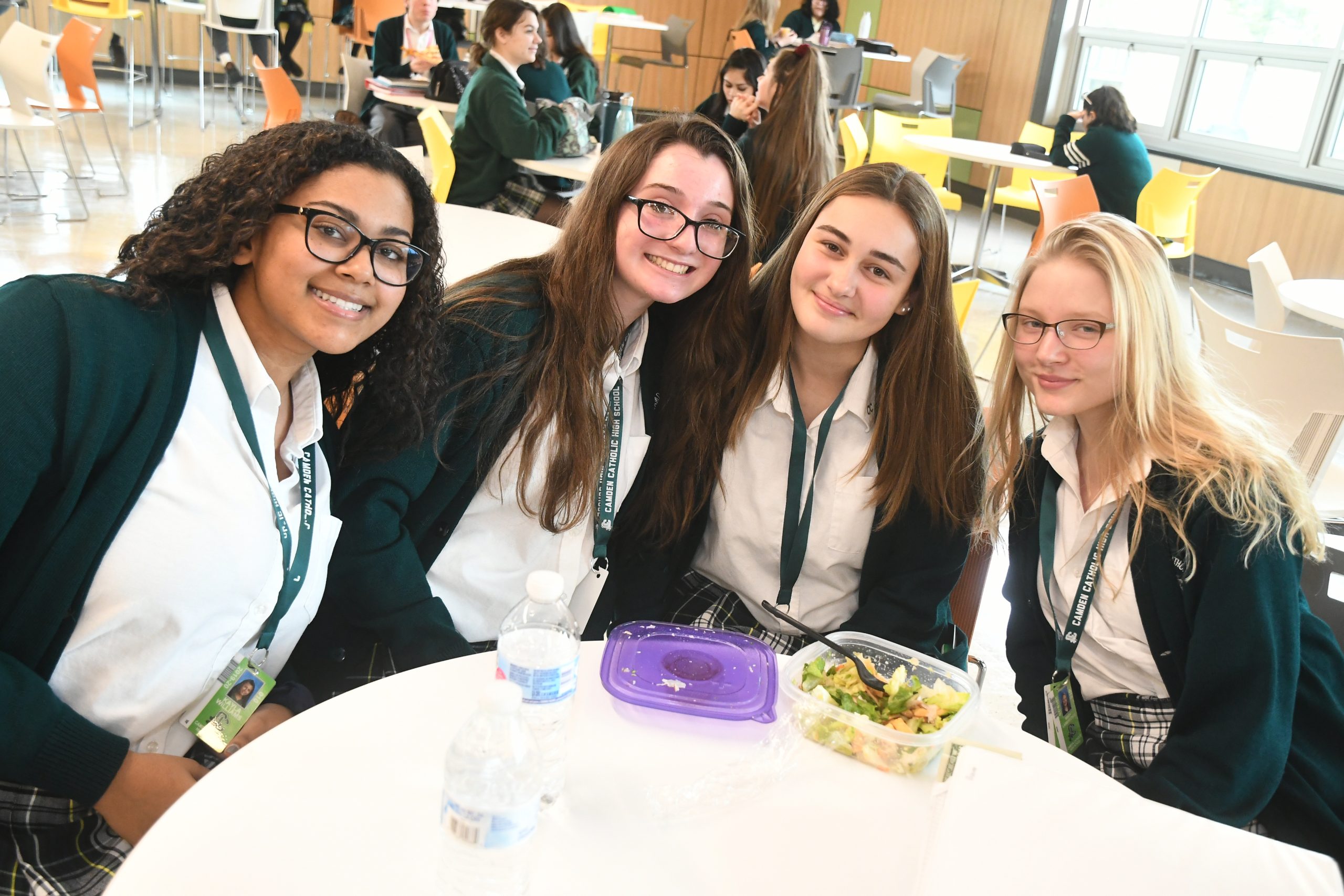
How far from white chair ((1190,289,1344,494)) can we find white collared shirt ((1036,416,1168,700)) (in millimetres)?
1146

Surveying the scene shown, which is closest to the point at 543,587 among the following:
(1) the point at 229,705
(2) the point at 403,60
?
(1) the point at 229,705

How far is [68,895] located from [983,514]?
1.50 metres

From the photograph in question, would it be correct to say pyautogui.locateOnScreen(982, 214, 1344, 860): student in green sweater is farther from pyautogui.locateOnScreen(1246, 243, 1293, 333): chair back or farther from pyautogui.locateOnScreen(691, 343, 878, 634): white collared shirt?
pyautogui.locateOnScreen(1246, 243, 1293, 333): chair back

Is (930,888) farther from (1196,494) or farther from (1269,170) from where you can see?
(1269,170)

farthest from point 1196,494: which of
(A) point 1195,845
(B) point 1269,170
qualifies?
(B) point 1269,170

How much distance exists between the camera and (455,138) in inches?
179

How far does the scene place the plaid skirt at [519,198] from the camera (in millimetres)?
4629

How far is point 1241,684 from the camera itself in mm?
1481

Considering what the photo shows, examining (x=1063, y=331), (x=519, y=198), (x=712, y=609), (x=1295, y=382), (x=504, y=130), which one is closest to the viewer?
(x=1063, y=331)

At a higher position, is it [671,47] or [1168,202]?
[671,47]

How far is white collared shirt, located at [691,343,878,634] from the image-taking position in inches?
73.6

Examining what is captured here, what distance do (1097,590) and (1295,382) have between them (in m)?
1.46

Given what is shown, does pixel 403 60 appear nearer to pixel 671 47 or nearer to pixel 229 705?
pixel 671 47

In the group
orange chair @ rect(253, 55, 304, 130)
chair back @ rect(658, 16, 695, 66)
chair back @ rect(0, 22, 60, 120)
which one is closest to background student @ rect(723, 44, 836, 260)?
orange chair @ rect(253, 55, 304, 130)
